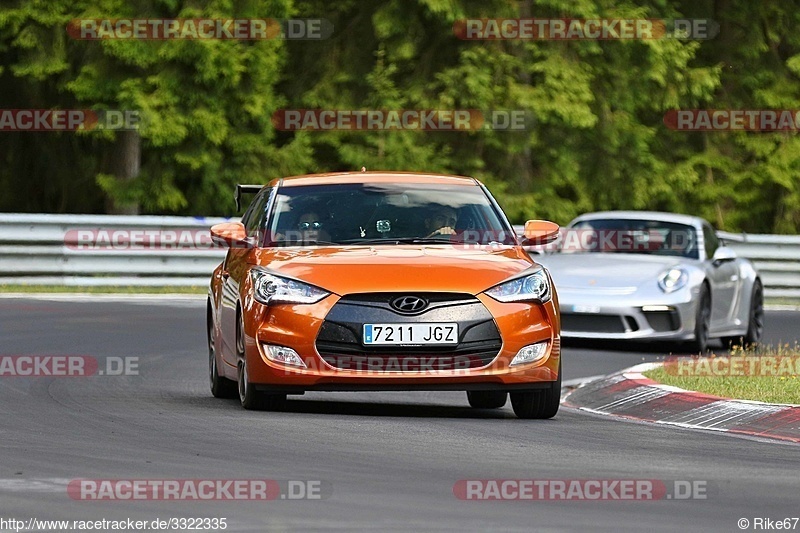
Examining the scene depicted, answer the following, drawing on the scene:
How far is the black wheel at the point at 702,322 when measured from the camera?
18.2 metres

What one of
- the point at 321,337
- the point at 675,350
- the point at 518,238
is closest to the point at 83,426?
the point at 321,337

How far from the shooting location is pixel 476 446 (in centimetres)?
966

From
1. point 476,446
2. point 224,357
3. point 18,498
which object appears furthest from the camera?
point 224,357

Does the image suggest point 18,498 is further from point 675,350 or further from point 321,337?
point 675,350

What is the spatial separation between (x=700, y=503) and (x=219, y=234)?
15.9 feet

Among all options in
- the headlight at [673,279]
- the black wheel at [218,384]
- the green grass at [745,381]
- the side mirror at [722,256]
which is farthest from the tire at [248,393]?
the side mirror at [722,256]

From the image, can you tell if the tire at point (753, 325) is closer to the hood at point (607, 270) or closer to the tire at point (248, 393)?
the hood at point (607, 270)

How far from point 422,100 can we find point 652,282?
14.4 m

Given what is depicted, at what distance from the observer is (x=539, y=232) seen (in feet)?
39.4

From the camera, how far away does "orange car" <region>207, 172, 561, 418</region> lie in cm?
1075

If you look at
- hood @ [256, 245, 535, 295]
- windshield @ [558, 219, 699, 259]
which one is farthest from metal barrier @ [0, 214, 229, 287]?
hood @ [256, 245, 535, 295]

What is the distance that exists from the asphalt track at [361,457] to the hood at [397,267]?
0.77 metres

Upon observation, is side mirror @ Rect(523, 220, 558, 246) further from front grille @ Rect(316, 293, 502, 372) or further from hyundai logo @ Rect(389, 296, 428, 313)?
hyundai logo @ Rect(389, 296, 428, 313)

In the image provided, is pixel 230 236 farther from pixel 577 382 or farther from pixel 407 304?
pixel 577 382
